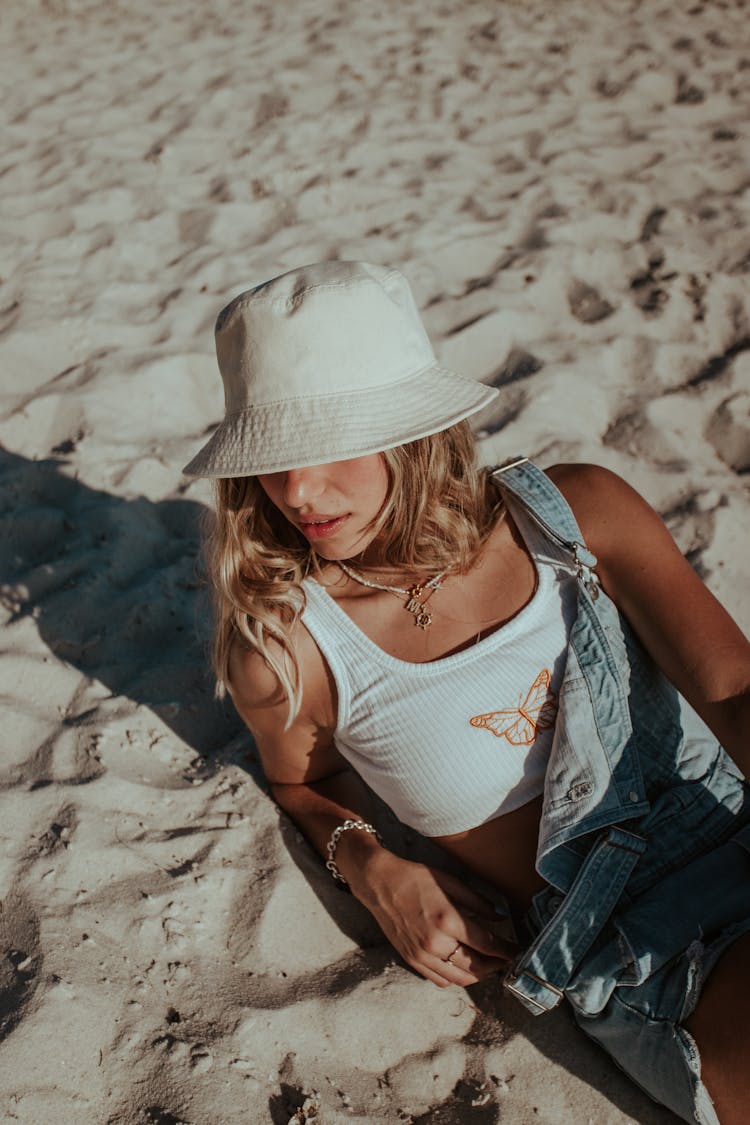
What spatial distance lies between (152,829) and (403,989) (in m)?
0.65

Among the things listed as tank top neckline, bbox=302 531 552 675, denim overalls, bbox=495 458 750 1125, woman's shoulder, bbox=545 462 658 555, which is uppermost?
woman's shoulder, bbox=545 462 658 555

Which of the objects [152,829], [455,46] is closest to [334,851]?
[152,829]

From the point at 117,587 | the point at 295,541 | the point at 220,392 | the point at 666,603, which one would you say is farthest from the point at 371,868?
the point at 220,392

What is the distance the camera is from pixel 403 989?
1.78m

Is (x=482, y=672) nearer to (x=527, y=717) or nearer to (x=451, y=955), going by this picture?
(x=527, y=717)

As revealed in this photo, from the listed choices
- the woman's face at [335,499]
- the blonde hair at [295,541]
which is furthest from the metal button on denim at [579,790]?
the woman's face at [335,499]

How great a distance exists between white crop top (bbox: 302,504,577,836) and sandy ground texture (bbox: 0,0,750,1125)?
16.9 inches

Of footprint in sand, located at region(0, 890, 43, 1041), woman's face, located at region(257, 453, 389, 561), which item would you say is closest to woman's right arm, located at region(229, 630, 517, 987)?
woman's face, located at region(257, 453, 389, 561)

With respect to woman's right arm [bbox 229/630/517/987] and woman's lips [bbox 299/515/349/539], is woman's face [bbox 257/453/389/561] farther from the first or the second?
woman's right arm [bbox 229/630/517/987]

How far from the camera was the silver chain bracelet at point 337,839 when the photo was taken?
1.87 m

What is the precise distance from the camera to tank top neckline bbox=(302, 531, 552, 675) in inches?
65.6

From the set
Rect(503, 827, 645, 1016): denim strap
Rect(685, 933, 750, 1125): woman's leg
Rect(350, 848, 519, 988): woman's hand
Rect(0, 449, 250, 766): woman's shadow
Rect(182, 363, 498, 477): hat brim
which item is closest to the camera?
Rect(685, 933, 750, 1125): woman's leg

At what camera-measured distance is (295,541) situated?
5.97 feet

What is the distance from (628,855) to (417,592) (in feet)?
2.10
